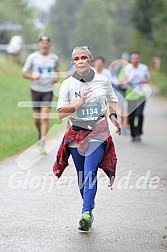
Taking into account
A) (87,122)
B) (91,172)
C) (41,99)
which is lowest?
(41,99)

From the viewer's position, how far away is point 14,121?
2148cm

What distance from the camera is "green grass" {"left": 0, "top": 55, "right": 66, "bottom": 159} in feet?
51.5

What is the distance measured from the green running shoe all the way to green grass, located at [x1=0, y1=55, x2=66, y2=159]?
16.1 feet

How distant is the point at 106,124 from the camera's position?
8047 mm

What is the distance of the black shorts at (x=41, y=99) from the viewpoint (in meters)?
14.2

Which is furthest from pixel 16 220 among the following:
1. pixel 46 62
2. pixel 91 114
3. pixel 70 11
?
pixel 70 11

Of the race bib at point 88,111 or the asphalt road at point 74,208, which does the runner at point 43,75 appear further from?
the race bib at point 88,111

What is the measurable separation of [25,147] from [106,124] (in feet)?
24.8

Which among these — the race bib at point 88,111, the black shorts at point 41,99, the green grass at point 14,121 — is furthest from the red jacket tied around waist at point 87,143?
the black shorts at point 41,99

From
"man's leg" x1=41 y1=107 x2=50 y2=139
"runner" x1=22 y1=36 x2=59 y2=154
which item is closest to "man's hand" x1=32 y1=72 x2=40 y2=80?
"runner" x1=22 y1=36 x2=59 y2=154

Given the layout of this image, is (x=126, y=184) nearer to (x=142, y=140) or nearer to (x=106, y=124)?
(x=106, y=124)

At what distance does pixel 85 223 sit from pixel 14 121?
14.0 meters

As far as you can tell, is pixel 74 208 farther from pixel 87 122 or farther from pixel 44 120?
pixel 44 120

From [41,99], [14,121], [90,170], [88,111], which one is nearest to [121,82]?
[41,99]
